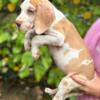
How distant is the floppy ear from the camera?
139cm

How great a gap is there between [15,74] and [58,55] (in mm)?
2434

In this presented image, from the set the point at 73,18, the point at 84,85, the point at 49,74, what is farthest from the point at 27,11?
the point at 49,74

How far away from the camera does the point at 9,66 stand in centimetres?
356

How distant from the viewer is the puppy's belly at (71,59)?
145 cm

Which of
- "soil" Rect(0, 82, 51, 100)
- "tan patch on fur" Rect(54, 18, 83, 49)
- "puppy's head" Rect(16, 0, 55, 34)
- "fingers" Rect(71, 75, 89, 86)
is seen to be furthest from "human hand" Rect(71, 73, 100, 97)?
"soil" Rect(0, 82, 51, 100)

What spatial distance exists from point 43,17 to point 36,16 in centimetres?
3

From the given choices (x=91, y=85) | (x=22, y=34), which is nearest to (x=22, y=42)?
(x=22, y=34)

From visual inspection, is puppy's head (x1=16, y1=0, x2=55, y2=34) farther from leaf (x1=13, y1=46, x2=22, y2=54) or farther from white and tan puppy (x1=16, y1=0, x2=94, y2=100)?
leaf (x1=13, y1=46, x2=22, y2=54)

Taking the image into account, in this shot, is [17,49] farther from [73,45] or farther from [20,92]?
[73,45]

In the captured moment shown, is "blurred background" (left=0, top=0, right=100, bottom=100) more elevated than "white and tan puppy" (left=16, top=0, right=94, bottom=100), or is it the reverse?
"white and tan puppy" (left=16, top=0, right=94, bottom=100)

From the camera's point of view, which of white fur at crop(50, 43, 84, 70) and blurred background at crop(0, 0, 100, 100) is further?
blurred background at crop(0, 0, 100, 100)

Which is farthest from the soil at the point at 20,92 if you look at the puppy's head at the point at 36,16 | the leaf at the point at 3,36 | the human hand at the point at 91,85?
the puppy's head at the point at 36,16

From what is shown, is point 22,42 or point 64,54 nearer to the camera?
point 64,54

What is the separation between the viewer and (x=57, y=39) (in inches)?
55.8
